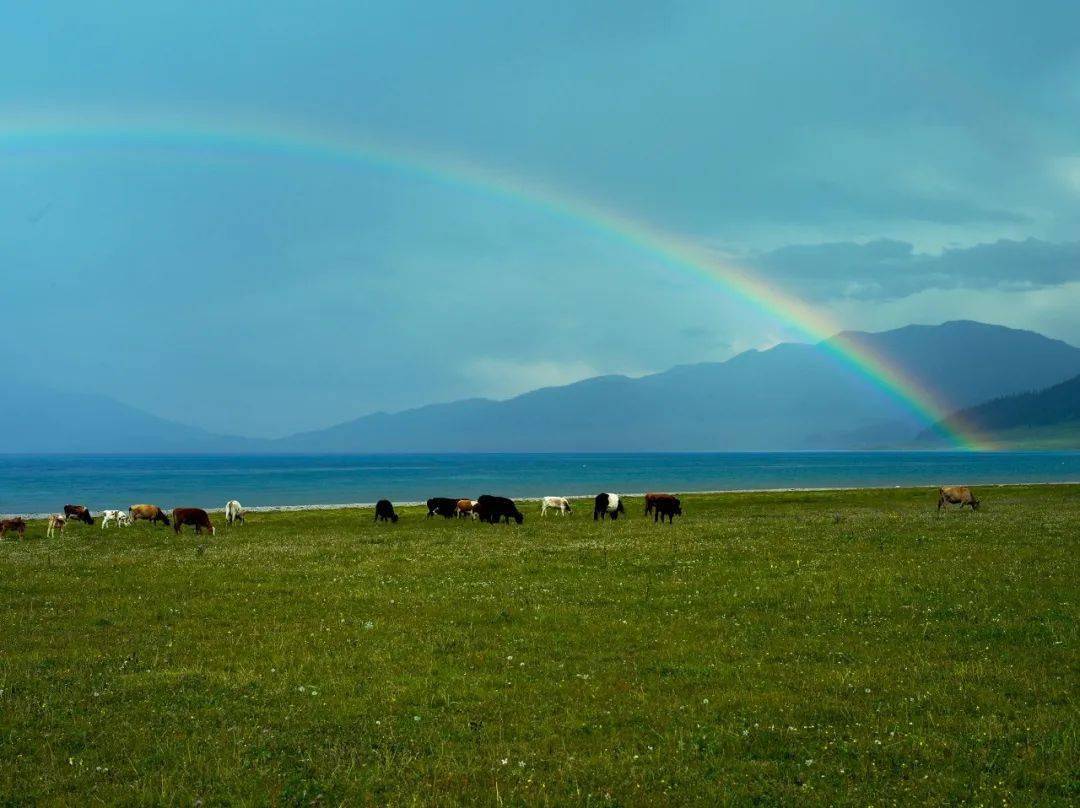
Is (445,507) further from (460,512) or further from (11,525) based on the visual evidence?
(11,525)

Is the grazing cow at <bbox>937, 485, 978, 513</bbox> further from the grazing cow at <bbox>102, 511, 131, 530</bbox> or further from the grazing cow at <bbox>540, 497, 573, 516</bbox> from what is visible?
the grazing cow at <bbox>102, 511, 131, 530</bbox>

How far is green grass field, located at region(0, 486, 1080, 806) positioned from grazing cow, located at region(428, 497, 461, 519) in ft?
107

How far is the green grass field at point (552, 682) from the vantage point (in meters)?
10.4

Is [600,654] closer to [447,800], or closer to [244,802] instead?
[447,800]

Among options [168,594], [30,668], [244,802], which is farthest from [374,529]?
[244,802]

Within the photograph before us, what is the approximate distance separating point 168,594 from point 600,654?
15.1m

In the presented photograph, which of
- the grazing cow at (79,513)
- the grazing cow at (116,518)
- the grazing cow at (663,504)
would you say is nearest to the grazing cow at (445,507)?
the grazing cow at (663,504)

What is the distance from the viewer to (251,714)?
13203mm

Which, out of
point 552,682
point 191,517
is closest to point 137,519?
point 191,517

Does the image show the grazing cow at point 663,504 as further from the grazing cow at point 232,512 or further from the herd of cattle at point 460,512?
the grazing cow at point 232,512

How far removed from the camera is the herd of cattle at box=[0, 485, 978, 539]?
161 ft

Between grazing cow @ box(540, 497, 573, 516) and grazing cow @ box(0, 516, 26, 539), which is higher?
grazing cow @ box(0, 516, 26, 539)

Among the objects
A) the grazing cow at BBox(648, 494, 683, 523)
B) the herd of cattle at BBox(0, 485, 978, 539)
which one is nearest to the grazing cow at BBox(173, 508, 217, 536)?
the herd of cattle at BBox(0, 485, 978, 539)

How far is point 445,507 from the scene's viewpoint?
62656 mm
